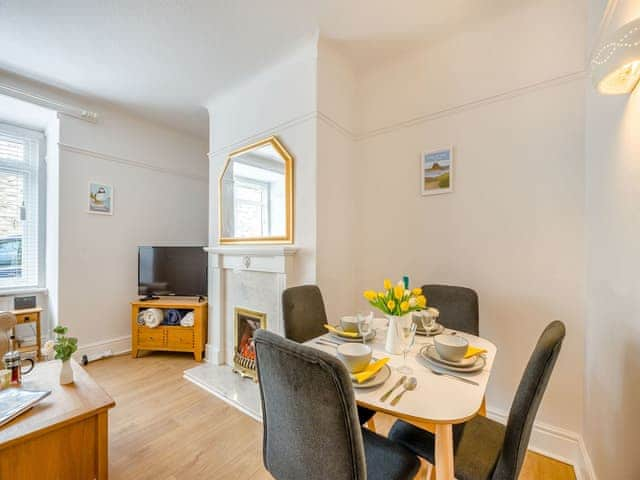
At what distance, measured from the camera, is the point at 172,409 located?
211 cm

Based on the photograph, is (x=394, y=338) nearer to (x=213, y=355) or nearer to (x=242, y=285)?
(x=242, y=285)

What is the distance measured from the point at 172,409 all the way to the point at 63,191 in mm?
2492

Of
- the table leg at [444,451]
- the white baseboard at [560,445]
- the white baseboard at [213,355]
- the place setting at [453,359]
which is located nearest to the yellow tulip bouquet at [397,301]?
the place setting at [453,359]

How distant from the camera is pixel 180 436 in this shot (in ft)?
5.97

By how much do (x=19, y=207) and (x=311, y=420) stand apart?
407 centimetres

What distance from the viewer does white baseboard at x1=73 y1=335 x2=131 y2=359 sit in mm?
2933

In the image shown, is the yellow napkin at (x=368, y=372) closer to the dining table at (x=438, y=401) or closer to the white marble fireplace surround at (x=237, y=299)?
the dining table at (x=438, y=401)

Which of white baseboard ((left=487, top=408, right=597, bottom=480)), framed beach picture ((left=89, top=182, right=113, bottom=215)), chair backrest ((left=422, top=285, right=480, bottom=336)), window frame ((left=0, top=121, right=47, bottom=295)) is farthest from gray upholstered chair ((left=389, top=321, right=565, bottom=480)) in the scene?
window frame ((left=0, top=121, right=47, bottom=295))

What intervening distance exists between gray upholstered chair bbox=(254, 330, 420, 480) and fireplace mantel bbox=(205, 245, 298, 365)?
53.0 inches

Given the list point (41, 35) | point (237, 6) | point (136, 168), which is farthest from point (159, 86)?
point (237, 6)

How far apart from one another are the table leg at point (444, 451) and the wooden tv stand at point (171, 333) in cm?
272

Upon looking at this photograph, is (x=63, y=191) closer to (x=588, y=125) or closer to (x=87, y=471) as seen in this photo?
(x=87, y=471)

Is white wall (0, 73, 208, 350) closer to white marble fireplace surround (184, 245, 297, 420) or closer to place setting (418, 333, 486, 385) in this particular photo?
white marble fireplace surround (184, 245, 297, 420)

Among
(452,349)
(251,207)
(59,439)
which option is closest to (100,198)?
(251,207)
